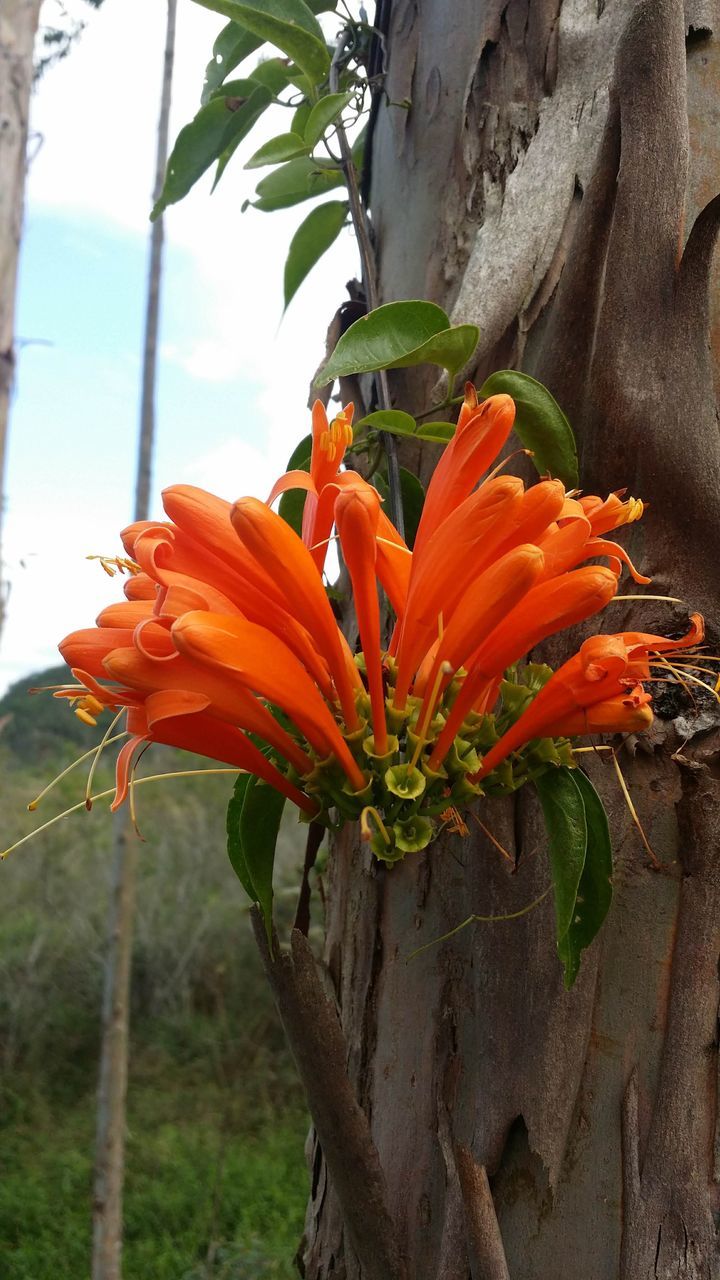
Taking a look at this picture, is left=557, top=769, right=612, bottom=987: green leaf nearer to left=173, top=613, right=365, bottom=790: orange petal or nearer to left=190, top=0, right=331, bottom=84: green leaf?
left=173, top=613, right=365, bottom=790: orange petal

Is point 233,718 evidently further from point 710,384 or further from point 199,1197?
point 199,1197

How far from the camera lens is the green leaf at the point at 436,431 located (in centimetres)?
93

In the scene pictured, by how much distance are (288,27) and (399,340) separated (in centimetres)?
45

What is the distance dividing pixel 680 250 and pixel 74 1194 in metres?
10.2

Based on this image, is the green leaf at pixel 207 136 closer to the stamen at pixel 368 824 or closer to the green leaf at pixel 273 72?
the green leaf at pixel 273 72

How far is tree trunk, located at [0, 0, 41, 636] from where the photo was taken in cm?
307

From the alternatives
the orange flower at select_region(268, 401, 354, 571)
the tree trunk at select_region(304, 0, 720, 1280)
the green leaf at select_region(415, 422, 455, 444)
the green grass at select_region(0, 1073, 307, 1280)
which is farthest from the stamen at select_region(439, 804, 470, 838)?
the green grass at select_region(0, 1073, 307, 1280)

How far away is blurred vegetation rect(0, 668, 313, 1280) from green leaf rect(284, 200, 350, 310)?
25.2 feet

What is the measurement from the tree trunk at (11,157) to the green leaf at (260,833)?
97.8 inches

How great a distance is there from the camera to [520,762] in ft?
2.48

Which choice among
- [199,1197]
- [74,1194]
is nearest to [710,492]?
[199,1197]

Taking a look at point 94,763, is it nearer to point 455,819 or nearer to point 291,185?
point 455,819

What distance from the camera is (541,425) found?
877 mm

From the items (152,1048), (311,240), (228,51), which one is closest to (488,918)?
(311,240)
